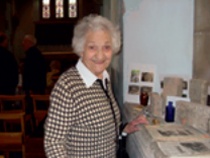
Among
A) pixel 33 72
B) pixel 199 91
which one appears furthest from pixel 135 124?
pixel 33 72

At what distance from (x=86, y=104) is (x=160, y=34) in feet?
2.77

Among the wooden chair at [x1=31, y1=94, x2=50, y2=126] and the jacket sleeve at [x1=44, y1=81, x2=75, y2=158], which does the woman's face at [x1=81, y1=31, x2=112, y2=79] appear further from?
the wooden chair at [x1=31, y1=94, x2=50, y2=126]

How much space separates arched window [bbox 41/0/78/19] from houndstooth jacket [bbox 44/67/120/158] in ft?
27.5

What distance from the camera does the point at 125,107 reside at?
197 centimetres

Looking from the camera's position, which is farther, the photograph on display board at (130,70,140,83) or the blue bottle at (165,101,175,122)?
the photograph on display board at (130,70,140,83)

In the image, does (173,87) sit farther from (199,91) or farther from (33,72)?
(33,72)

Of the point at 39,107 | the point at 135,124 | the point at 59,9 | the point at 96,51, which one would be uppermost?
the point at 59,9

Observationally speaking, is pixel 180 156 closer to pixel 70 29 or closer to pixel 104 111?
pixel 104 111

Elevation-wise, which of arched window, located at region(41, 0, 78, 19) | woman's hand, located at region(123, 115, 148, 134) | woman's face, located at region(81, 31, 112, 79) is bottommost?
woman's hand, located at region(123, 115, 148, 134)

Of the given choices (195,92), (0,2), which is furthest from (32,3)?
Answer: (195,92)

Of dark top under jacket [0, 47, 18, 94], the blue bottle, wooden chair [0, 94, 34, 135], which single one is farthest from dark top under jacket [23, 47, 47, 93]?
the blue bottle

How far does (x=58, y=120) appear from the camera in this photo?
1249 mm

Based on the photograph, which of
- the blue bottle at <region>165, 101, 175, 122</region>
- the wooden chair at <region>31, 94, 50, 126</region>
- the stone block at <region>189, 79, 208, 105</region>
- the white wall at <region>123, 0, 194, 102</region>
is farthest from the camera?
the wooden chair at <region>31, 94, 50, 126</region>

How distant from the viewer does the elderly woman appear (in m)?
1.25
